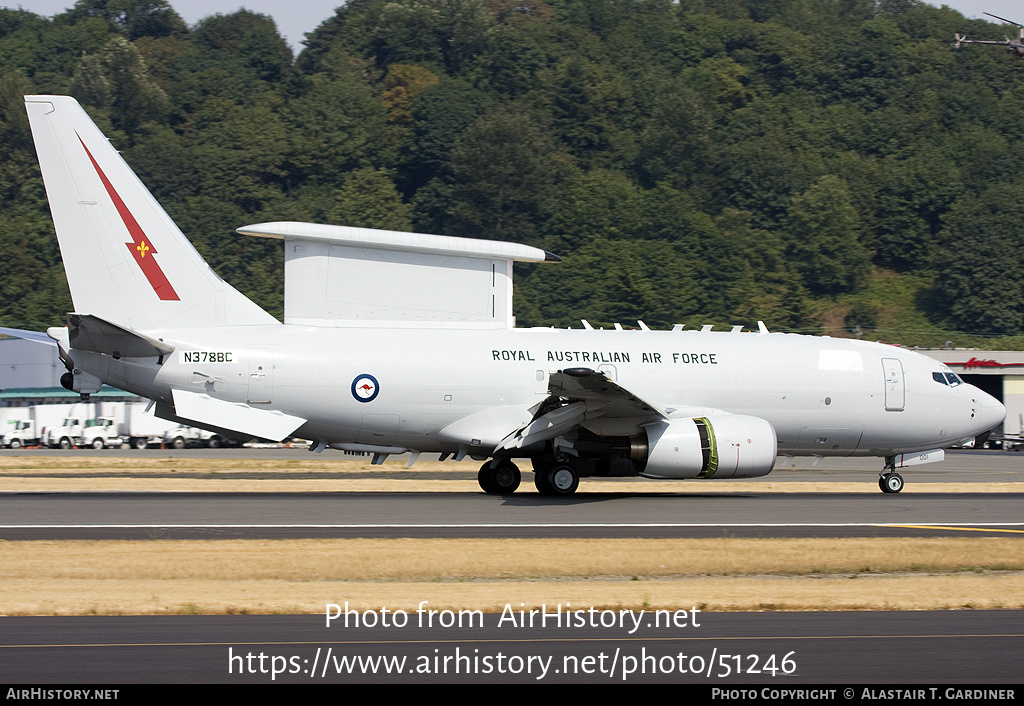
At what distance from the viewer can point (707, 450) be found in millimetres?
25141

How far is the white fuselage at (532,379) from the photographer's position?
26047 millimetres

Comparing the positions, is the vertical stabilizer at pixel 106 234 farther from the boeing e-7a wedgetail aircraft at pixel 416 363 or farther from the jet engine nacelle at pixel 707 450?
the jet engine nacelle at pixel 707 450

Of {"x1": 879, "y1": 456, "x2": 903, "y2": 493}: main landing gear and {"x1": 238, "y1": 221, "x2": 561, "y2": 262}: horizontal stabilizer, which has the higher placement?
{"x1": 238, "y1": 221, "x2": 561, "y2": 262}: horizontal stabilizer

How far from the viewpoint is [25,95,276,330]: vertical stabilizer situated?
26.2 meters

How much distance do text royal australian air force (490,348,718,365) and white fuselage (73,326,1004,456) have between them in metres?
0.03

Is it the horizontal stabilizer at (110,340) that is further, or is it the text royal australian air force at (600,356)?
the text royal australian air force at (600,356)

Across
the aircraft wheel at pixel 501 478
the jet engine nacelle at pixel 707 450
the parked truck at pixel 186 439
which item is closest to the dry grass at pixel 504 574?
the jet engine nacelle at pixel 707 450

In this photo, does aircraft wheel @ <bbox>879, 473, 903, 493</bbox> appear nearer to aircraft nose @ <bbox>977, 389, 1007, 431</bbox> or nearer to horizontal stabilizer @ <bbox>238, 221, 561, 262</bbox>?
aircraft nose @ <bbox>977, 389, 1007, 431</bbox>

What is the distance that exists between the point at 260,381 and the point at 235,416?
36.9 inches

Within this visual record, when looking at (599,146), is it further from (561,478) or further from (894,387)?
(561,478)

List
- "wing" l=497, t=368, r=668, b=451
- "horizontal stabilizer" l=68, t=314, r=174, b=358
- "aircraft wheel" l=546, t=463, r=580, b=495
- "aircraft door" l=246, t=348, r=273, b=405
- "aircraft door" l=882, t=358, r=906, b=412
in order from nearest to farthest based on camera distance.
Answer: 1. "horizontal stabilizer" l=68, t=314, r=174, b=358
2. "wing" l=497, t=368, r=668, b=451
3. "aircraft door" l=246, t=348, r=273, b=405
4. "aircraft wheel" l=546, t=463, r=580, b=495
5. "aircraft door" l=882, t=358, r=906, b=412

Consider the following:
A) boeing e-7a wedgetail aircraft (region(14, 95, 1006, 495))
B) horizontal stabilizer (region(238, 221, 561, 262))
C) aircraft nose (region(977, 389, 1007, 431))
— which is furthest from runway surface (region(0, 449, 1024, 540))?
horizontal stabilizer (region(238, 221, 561, 262))

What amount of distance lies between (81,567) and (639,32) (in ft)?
476

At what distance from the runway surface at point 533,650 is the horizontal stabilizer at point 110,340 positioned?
13474mm
